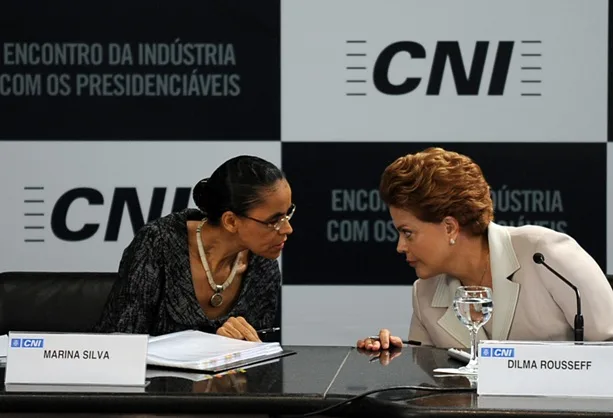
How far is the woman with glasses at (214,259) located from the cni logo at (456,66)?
852 mm

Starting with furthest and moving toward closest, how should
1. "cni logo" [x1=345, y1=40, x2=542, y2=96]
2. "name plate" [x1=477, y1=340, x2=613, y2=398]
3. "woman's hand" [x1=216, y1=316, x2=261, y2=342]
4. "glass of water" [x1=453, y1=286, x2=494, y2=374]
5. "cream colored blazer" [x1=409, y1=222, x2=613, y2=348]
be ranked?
"cni logo" [x1=345, y1=40, x2=542, y2=96] → "woman's hand" [x1=216, y1=316, x2=261, y2=342] → "cream colored blazer" [x1=409, y1=222, x2=613, y2=348] → "glass of water" [x1=453, y1=286, x2=494, y2=374] → "name plate" [x1=477, y1=340, x2=613, y2=398]

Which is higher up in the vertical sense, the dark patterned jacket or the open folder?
the dark patterned jacket

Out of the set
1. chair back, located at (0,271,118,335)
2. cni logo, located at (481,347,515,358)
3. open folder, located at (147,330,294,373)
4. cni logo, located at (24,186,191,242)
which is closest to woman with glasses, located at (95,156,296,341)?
chair back, located at (0,271,118,335)

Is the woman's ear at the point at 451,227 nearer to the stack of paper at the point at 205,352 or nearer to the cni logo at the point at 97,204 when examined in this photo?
the stack of paper at the point at 205,352

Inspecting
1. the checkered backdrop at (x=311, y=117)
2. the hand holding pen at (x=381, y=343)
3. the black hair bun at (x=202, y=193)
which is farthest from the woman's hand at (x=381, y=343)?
the checkered backdrop at (x=311, y=117)

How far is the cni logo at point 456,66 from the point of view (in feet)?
12.9

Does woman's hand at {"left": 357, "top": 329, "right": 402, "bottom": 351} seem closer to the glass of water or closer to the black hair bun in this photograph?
the glass of water

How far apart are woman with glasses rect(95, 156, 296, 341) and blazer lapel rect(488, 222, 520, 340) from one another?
2.25 ft

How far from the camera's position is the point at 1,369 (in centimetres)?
235

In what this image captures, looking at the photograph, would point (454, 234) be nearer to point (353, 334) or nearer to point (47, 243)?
point (353, 334)

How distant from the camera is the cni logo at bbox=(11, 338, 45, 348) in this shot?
216 cm

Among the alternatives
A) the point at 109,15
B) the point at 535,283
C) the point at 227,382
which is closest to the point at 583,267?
the point at 535,283

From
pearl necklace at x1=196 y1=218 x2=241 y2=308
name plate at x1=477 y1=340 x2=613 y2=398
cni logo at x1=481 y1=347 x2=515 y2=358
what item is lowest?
name plate at x1=477 y1=340 x2=613 y2=398

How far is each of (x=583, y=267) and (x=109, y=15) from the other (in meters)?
2.09
